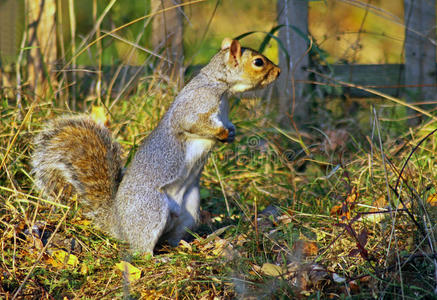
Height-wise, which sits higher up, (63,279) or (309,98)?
(309,98)

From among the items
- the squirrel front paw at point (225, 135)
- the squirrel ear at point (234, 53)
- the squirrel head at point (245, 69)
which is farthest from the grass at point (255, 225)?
the squirrel ear at point (234, 53)

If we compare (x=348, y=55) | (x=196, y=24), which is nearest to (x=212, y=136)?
(x=196, y=24)

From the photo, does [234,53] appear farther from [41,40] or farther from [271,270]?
[41,40]

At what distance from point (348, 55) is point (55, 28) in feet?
6.99

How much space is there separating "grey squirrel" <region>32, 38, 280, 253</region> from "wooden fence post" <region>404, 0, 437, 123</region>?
5.87 feet

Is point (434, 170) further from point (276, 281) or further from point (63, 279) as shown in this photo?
point (63, 279)

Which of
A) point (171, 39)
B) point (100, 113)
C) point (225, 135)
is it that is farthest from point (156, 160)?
point (171, 39)

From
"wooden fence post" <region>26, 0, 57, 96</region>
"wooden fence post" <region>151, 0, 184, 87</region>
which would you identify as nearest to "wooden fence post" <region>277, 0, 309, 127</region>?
"wooden fence post" <region>151, 0, 184, 87</region>

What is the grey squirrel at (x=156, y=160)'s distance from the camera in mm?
2141

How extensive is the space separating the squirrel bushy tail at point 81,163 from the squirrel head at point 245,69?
65 cm

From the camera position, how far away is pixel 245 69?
222cm

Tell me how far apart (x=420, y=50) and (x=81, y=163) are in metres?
2.66

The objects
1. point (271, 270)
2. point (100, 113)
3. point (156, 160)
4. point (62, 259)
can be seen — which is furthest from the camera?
point (100, 113)

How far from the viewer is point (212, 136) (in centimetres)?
217
